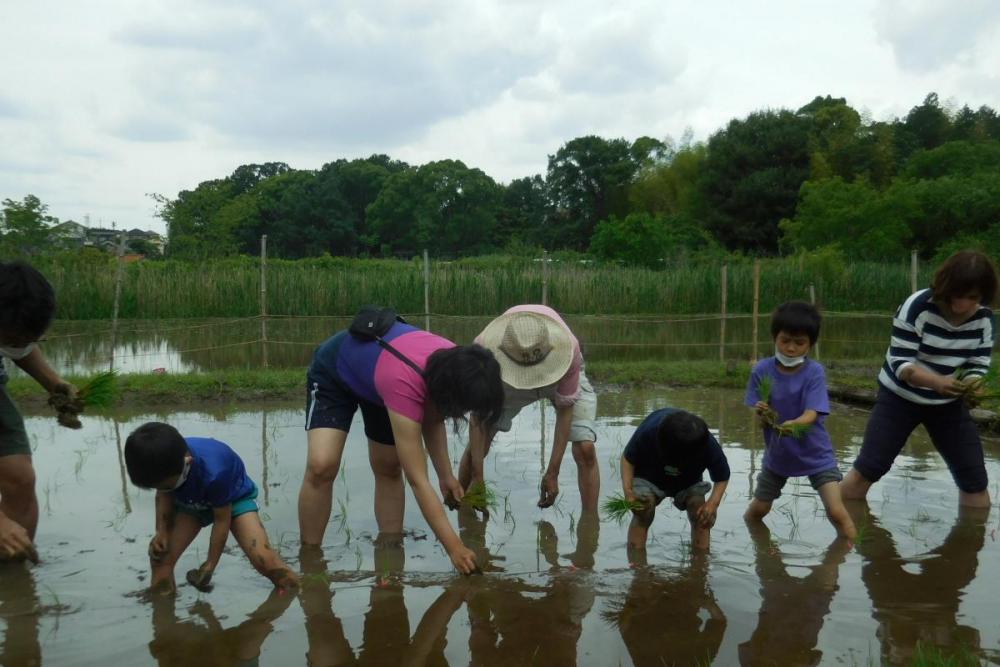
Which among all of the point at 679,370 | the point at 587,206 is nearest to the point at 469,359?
the point at 679,370

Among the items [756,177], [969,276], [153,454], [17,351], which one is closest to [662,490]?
[969,276]

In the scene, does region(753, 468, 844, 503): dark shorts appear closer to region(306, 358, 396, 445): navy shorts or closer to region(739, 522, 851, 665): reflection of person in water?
region(739, 522, 851, 665): reflection of person in water

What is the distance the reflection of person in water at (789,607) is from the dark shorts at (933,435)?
567mm

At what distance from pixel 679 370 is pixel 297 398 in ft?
14.5

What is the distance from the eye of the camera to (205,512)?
3393 mm

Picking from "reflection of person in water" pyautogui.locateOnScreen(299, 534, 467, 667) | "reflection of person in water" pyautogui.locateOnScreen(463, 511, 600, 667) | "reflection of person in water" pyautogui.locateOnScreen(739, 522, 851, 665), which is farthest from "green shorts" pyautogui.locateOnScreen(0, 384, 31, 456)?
"reflection of person in water" pyautogui.locateOnScreen(739, 522, 851, 665)

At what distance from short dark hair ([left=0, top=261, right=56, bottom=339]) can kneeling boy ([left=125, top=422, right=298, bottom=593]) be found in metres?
0.62

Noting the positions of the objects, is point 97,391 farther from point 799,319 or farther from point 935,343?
point 935,343

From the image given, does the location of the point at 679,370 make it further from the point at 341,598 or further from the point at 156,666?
the point at 156,666

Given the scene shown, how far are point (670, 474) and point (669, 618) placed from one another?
0.82 m

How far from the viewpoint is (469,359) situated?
3014 mm

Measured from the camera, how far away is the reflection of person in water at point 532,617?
2.93m

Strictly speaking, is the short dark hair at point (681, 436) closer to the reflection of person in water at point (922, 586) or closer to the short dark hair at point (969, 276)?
the reflection of person in water at point (922, 586)

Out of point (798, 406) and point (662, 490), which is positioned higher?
point (798, 406)
